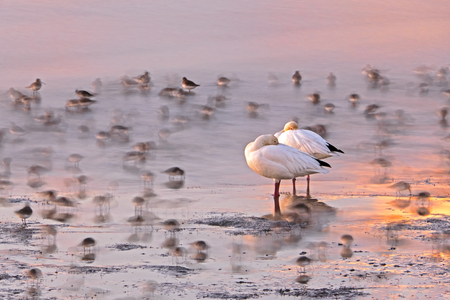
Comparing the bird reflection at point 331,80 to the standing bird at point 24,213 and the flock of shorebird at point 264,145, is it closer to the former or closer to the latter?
the flock of shorebird at point 264,145

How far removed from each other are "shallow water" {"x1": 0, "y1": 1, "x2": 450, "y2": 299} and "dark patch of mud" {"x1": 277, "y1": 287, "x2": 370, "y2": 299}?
0.08m

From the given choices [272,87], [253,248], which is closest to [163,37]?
[272,87]

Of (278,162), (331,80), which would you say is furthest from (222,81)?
(278,162)

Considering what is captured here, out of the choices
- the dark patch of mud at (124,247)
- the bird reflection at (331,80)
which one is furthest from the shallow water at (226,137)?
the bird reflection at (331,80)

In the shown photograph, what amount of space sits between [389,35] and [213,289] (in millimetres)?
27564

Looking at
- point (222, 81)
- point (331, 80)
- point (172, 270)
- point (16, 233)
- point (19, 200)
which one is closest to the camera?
→ point (172, 270)

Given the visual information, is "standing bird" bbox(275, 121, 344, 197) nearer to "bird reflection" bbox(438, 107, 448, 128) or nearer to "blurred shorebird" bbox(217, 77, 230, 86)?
"bird reflection" bbox(438, 107, 448, 128)

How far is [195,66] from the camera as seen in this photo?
28.4 metres

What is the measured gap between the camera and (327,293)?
7945mm

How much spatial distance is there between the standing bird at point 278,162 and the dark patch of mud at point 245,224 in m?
1.65

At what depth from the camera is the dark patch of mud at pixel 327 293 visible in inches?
310

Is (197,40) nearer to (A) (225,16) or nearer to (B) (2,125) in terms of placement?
(A) (225,16)

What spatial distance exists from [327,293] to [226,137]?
39.5 feet

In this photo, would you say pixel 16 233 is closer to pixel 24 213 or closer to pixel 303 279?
pixel 24 213
